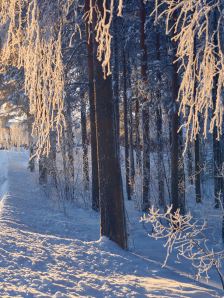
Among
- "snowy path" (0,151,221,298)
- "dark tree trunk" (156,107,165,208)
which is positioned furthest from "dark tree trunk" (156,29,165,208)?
"snowy path" (0,151,221,298)

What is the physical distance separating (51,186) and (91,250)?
10.6 metres

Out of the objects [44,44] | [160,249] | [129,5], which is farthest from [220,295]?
[129,5]

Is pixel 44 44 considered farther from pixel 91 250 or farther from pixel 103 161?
pixel 91 250

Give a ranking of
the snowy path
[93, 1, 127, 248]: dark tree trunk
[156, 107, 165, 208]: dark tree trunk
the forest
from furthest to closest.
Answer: [156, 107, 165, 208]: dark tree trunk, [93, 1, 127, 248]: dark tree trunk, the snowy path, the forest

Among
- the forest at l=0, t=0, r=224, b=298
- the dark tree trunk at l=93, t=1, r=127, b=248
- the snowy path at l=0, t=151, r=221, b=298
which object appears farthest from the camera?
the dark tree trunk at l=93, t=1, r=127, b=248

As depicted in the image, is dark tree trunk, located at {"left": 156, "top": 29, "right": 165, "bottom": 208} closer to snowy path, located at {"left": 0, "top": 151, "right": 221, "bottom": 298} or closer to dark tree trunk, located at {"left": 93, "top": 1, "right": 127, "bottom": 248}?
snowy path, located at {"left": 0, "top": 151, "right": 221, "bottom": 298}

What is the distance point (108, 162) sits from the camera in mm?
8352

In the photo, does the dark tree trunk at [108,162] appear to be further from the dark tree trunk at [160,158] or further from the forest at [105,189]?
the dark tree trunk at [160,158]

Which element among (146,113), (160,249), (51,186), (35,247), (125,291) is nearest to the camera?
(125,291)

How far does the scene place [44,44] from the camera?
5098mm

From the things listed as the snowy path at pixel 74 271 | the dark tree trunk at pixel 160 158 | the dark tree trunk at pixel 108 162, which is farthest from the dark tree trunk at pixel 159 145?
the dark tree trunk at pixel 108 162

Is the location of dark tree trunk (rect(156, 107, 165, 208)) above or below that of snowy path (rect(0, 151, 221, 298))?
above

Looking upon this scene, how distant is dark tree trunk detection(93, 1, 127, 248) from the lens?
8.30 meters

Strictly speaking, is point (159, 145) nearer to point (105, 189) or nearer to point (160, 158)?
point (160, 158)
